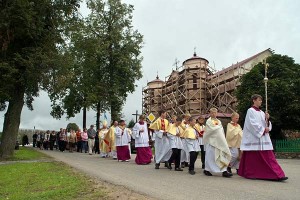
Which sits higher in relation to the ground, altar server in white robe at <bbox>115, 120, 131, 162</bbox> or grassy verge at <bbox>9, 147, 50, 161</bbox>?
altar server in white robe at <bbox>115, 120, 131, 162</bbox>

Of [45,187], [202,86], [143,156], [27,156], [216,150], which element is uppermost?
[202,86]

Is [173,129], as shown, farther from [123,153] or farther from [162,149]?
[123,153]

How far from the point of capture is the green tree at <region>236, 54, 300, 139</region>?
1039 inches

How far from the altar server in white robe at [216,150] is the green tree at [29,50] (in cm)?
1035

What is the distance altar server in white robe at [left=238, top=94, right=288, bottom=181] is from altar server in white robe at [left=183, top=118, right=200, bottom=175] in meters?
1.84

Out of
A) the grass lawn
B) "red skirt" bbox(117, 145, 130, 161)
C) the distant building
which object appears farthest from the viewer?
the distant building

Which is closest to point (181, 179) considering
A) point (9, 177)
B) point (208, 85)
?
point (9, 177)

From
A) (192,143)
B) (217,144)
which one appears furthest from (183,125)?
(217,144)

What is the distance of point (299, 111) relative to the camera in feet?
85.4

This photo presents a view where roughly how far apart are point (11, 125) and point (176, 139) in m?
10.2

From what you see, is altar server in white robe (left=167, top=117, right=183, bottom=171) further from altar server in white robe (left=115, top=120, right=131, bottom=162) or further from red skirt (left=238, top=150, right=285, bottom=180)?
altar server in white robe (left=115, top=120, right=131, bottom=162)

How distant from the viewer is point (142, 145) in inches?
669

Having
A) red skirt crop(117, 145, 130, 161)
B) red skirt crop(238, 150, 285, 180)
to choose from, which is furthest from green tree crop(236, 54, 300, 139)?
red skirt crop(238, 150, 285, 180)

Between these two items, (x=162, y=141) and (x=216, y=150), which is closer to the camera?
(x=216, y=150)
